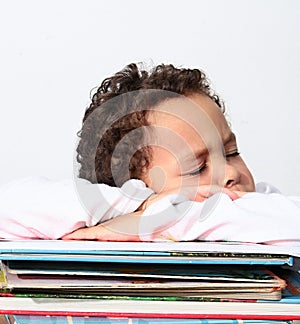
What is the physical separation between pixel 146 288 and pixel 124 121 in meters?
0.46

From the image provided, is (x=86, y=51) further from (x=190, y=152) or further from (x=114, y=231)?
(x=114, y=231)

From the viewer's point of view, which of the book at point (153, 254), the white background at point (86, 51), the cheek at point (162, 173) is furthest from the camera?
the white background at point (86, 51)

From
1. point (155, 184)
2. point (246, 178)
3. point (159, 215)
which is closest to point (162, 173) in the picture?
point (155, 184)

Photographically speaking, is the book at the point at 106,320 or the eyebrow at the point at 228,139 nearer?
the book at the point at 106,320

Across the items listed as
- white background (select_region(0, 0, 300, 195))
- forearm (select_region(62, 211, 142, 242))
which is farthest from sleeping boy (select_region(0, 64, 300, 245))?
white background (select_region(0, 0, 300, 195))

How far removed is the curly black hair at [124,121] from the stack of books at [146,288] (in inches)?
14.6

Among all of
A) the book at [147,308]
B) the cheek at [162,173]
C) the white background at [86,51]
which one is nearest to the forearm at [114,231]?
the book at [147,308]

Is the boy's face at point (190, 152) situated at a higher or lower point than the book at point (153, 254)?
higher

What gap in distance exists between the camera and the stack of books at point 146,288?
0.69 meters

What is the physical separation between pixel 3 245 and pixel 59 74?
927 millimetres

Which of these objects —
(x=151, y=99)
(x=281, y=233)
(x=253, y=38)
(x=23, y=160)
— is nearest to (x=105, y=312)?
(x=281, y=233)

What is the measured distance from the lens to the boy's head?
3.40ft

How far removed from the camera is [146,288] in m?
0.70

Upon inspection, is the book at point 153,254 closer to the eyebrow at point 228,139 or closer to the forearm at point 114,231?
the forearm at point 114,231
